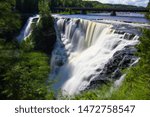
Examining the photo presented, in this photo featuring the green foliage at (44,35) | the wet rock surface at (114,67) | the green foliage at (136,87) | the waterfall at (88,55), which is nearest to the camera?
the green foliage at (136,87)

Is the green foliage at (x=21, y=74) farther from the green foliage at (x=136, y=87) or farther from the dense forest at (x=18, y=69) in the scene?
the green foliage at (x=136, y=87)

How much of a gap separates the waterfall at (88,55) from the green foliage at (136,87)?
555 centimetres

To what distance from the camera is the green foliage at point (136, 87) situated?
1502cm

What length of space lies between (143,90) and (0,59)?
6005mm

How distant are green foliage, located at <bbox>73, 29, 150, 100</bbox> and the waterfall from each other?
5.55 metres

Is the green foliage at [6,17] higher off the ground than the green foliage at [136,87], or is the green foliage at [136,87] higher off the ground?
the green foliage at [6,17]

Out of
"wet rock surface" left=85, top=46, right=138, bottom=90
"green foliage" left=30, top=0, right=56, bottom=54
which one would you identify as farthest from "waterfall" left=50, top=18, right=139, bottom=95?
"green foliage" left=30, top=0, right=56, bottom=54

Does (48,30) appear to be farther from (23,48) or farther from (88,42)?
(23,48)

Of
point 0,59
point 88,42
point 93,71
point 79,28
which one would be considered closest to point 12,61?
point 0,59

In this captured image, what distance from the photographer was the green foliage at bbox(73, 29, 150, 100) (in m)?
15.0

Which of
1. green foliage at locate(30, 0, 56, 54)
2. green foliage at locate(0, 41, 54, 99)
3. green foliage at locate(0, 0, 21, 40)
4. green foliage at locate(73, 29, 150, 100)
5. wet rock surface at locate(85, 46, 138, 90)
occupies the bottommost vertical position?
green foliage at locate(30, 0, 56, 54)

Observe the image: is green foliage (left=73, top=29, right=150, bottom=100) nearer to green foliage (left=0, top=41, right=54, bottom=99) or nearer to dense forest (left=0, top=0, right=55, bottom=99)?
dense forest (left=0, top=0, right=55, bottom=99)

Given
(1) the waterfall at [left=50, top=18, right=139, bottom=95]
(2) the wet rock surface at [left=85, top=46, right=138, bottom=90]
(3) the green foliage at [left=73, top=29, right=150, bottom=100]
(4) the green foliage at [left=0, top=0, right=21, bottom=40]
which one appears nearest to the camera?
(4) the green foliage at [left=0, top=0, right=21, bottom=40]

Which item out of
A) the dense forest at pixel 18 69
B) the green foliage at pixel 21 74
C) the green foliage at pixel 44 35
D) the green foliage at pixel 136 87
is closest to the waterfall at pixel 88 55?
the green foliage at pixel 44 35
